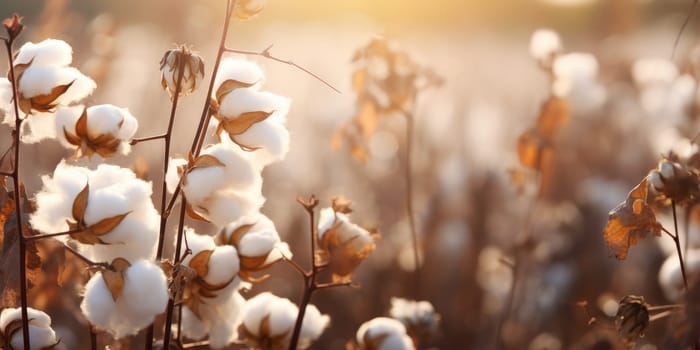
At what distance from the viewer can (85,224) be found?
2.89ft

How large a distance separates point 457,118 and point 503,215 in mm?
446

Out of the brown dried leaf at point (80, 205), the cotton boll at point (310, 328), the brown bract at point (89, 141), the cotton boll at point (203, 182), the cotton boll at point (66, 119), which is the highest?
the cotton boll at point (66, 119)

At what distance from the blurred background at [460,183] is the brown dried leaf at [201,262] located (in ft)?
2.71

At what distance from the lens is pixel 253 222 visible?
1026mm

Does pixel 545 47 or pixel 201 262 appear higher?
pixel 545 47

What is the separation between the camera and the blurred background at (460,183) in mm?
2514

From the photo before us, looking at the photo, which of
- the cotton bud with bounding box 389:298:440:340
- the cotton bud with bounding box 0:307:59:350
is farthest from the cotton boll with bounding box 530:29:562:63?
the cotton bud with bounding box 0:307:59:350

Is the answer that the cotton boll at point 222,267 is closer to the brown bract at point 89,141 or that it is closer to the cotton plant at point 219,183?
the cotton plant at point 219,183

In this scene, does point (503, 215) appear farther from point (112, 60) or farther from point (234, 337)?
point (234, 337)

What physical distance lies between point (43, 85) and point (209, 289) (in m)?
0.29

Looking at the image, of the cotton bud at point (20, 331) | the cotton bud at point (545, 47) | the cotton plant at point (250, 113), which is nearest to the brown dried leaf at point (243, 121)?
the cotton plant at point (250, 113)

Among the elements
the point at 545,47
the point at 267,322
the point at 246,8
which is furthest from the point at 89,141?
the point at 545,47

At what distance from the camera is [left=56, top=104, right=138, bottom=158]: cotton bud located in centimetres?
91

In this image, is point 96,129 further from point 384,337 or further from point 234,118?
point 384,337
